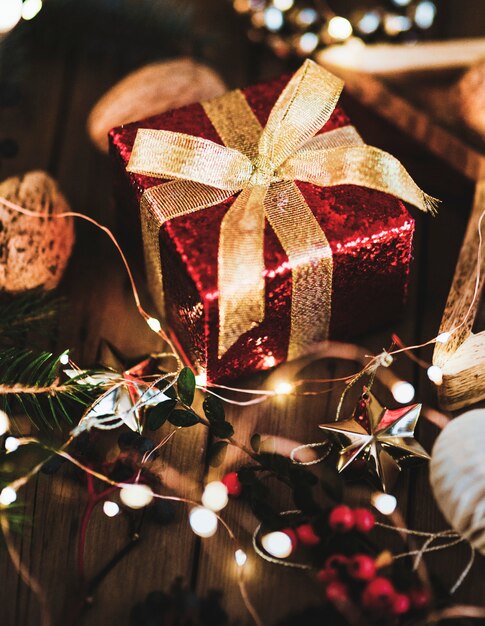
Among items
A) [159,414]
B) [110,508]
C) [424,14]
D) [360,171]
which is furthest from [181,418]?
[424,14]

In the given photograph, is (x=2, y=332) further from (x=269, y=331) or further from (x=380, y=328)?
(x=380, y=328)

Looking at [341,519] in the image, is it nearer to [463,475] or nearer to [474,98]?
[463,475]

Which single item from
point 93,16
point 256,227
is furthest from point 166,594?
point 93,16

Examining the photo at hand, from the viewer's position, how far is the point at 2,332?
3.08 ft

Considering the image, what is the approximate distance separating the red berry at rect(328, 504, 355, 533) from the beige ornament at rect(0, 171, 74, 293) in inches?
→ 20.1

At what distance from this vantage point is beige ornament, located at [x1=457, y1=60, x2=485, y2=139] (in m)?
1.02

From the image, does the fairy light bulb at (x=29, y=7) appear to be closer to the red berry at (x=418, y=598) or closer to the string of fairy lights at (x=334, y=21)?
the string of fairy lights at (x=334, y=21)

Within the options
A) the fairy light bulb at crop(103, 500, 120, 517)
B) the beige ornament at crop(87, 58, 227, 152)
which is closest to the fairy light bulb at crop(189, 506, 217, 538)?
the fairy light bulb at crop(103, 500, 120, 517)

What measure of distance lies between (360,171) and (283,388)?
312mm

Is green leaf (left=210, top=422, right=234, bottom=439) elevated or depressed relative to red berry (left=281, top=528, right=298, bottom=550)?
elevated

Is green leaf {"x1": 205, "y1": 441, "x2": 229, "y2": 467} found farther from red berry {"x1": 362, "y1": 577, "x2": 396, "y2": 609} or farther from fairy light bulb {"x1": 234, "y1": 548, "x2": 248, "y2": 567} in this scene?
red berry {"x1": 362, "y1": 577, "x2": 396, "y2": 609}

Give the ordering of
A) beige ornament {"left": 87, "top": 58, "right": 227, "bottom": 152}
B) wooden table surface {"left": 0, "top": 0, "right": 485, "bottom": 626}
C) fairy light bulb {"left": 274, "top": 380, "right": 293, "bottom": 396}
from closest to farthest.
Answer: wooden table surface {"left": 0, "top": 0, "right": 485, "bottom": 626} → fairy light bulb {"left": 274, "top": 380, "right": 293, "bottom": 396} → beige ornament {"left": 87, "top": 58, "right": 227, "bottom": 152}

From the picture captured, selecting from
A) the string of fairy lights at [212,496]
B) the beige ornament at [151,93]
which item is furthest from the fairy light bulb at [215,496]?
the beige ornament at [151,93]

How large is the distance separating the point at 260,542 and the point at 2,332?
43cm
